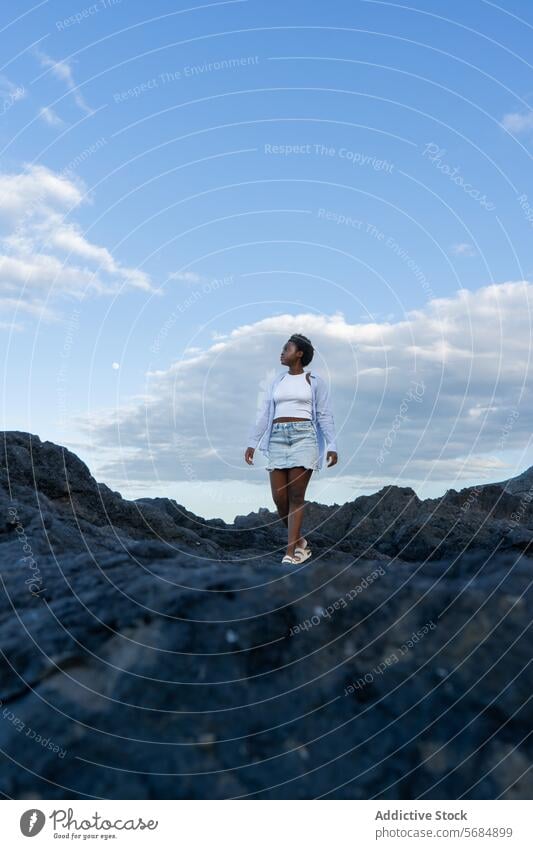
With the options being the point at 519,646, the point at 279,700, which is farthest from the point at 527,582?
the point at 279,700

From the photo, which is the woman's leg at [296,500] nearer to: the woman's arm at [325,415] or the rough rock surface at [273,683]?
the woman's arm at [325,415]

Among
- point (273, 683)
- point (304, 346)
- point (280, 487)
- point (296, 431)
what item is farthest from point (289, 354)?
point (273, 683)

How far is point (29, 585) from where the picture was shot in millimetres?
3809

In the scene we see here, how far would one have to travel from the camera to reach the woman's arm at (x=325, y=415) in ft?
31.3

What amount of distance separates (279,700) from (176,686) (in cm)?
39

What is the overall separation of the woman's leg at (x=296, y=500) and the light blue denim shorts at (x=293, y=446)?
97mm

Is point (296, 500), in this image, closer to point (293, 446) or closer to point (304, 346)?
point (293, 446)

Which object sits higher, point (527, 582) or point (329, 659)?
point (527, 582)

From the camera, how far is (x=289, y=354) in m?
9.69

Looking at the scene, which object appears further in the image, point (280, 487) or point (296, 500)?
point (280, 487)

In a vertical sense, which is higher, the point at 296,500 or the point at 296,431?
the point at 296,431

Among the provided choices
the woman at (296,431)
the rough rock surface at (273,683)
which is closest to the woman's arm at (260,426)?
the woman at (296,431)

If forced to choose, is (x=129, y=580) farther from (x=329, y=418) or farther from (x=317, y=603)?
(x=329, y=418)

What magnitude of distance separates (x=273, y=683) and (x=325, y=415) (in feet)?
22.9
